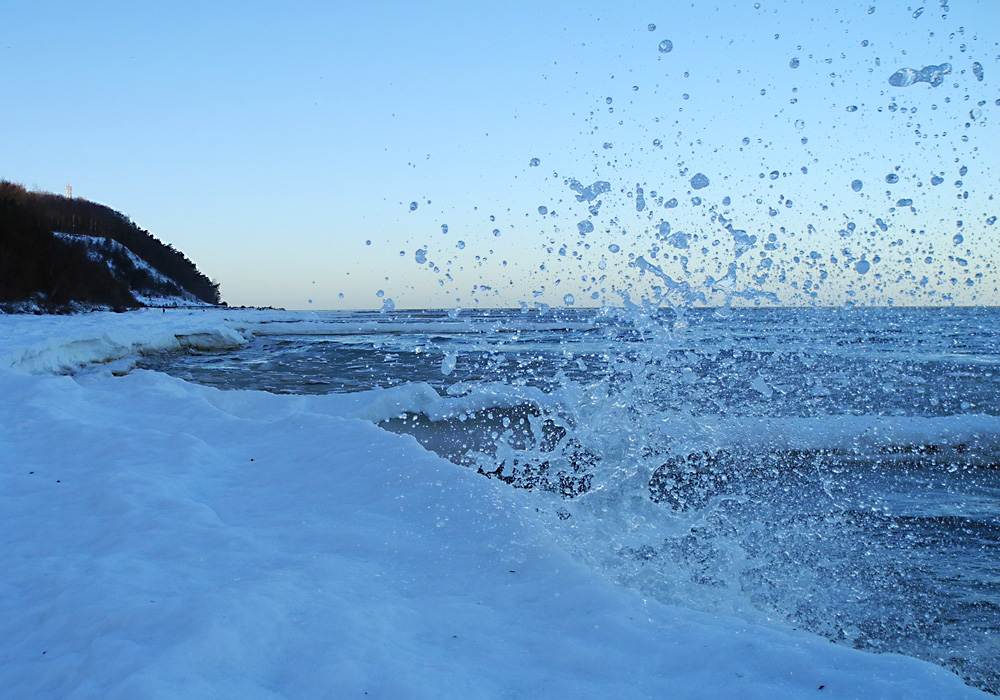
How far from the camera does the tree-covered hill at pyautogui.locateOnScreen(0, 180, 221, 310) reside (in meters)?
22.6

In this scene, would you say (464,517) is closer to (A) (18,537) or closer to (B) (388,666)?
(B) (388,666)

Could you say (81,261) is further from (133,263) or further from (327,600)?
(327,600)

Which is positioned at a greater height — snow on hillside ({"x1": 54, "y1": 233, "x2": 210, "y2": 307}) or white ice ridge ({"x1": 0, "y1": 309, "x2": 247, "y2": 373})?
snow on hillside ({"x1": 54, "y1": 233, "x2": 210, "y2": 307})

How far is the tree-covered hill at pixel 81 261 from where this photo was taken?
74.2 feet

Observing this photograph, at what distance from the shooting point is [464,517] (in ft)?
10.2

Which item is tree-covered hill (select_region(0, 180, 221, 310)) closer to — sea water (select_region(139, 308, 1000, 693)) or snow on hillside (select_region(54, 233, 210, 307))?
snow on hillside (select_region(54, 233, 210, 307))

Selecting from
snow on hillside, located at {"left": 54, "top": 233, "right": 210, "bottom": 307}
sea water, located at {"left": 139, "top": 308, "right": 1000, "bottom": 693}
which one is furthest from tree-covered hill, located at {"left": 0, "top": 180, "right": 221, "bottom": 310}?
sea water, located at {"left": 139, "top": 308, "right": 1000, "bottom": 693}

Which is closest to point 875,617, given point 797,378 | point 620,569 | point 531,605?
point 620,569

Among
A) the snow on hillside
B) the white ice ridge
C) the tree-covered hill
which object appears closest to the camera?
the white ice ridge

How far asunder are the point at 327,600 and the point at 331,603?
0.09ft

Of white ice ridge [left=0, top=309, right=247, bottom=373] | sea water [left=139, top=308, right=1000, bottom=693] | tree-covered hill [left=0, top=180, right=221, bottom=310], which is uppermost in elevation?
tree-covered hill [left=0, top=180, right=221, bottom=310]

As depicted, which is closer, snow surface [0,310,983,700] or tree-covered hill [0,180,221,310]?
snow surface [0,310,983,700]

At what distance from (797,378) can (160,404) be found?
39.8ft

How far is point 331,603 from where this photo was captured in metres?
2.13
